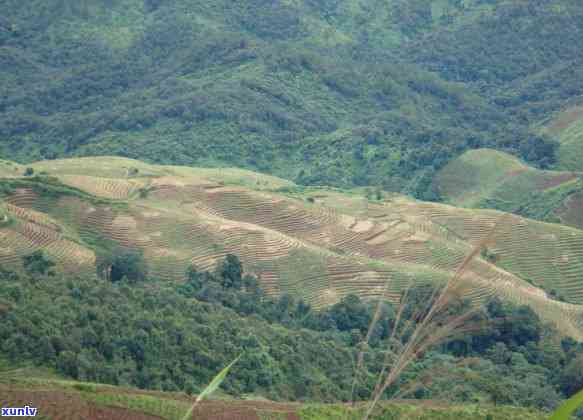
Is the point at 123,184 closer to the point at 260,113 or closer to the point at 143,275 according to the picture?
the point at 143,275

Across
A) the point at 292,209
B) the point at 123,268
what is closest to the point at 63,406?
the point at 123,268

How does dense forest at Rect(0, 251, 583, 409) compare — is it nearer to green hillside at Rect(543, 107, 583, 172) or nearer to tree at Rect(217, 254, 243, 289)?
tree at Rect(217, 254, 243, 289)

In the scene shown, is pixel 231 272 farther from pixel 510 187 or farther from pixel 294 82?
pixel 294 82

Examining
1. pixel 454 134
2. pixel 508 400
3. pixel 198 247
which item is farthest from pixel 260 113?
pixel 508 400

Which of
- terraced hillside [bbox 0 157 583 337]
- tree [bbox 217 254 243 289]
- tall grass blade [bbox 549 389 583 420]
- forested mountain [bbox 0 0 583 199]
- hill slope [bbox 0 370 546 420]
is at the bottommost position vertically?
forested mountain [bbox 0 0 583 199]

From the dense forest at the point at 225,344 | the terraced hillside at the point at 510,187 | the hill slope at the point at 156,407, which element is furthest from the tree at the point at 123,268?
the terraced hillside at the point at 510,187

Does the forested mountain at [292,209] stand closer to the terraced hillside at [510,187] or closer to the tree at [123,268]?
the tree at [123,268]

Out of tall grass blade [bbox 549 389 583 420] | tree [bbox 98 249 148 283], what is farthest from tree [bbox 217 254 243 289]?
tall grass blade [bbox 549 389 583 420]
